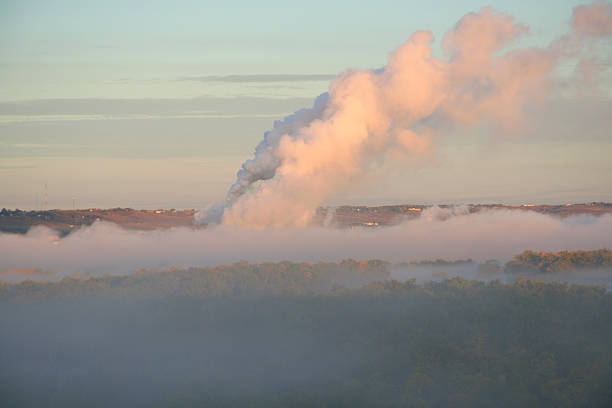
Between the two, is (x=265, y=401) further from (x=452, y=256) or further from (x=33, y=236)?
(x=33, y=236)

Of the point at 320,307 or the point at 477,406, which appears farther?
the point at 320,307

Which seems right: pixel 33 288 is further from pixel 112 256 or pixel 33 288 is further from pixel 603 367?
pixel 603 367

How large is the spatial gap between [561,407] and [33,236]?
88.7 meters

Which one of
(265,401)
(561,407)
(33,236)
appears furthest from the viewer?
(33,236)

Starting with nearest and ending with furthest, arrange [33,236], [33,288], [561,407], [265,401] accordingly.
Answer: [561,407]
[265,401]
[33,288]
[33,236]

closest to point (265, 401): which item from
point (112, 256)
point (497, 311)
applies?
point (497, 311)

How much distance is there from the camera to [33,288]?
110m

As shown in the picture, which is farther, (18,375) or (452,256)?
(452,256)

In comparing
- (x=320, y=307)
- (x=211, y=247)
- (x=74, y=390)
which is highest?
(x=211, y=247)

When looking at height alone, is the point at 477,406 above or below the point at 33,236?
below

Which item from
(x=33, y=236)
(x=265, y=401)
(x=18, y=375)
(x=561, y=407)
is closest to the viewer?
(x=561, y=407)

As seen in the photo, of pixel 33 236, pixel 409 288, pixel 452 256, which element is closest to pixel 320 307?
pixel 409 288

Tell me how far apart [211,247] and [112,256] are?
904 inches

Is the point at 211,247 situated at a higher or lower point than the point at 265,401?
higher
